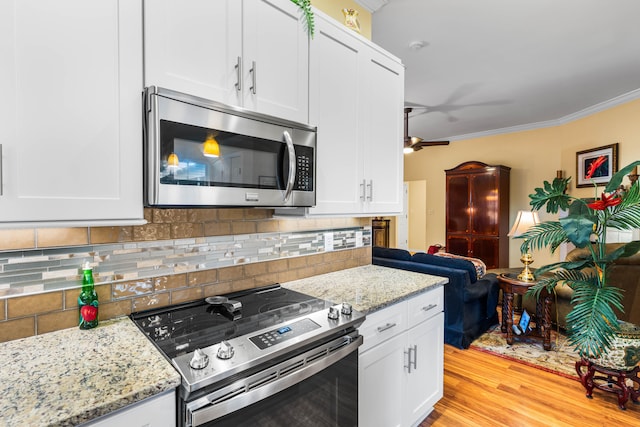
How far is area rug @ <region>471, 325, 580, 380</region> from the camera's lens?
279 cm

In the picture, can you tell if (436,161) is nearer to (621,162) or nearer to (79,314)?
(621,162)

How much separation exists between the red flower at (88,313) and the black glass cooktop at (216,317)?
14 cm

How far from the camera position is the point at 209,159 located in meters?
1.24

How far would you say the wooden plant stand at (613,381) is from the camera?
225cm

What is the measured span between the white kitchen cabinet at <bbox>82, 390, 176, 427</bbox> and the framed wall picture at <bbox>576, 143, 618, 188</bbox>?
502 cm

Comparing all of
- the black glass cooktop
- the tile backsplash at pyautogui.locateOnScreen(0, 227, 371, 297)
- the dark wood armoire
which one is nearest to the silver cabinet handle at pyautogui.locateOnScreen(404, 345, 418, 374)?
the black glass cooktop

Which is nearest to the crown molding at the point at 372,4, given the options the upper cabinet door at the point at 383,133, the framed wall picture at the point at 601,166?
the upper cabinet door at the point at 383,133

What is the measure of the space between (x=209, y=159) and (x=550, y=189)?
252 centimetres

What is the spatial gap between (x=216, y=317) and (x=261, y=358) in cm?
42

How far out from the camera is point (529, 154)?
581 cm

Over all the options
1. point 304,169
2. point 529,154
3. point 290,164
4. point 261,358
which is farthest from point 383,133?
point 529,154

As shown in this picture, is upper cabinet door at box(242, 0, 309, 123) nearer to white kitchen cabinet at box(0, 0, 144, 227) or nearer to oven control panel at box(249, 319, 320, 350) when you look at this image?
white kitchen cabinet at box(0, 0, 144, 227)

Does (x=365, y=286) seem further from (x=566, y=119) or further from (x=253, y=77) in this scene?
(x=566, y=119)

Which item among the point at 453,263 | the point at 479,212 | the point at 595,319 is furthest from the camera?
the point at 479,212
